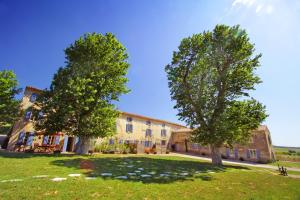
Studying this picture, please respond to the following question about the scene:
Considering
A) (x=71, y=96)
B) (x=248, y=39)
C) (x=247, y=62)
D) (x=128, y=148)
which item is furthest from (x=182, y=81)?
(x=128, y=148)

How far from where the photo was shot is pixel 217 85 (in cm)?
1953

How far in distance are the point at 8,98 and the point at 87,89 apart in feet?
43.4

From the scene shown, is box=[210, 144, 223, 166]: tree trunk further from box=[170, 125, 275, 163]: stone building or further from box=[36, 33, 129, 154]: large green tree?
box=[36, 33, 129, 154]: large green tree

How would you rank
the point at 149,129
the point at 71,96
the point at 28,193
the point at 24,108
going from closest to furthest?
1. the point at 28,193
2. the point at 71,96
3. the point at 24,108
4. the point at 149,129

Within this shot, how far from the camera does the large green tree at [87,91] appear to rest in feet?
59.1

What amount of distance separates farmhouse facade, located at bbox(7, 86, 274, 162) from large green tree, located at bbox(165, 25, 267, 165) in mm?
3994

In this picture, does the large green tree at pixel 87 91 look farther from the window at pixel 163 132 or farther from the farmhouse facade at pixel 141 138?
the window at pixel 163 132

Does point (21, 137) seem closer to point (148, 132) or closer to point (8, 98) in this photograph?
point (8, 98)

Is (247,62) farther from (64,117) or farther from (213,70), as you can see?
(64,117)

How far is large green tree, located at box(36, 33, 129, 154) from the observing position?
709 inches

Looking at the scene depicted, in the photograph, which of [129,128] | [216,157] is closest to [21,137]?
[129,128]

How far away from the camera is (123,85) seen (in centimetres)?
2219

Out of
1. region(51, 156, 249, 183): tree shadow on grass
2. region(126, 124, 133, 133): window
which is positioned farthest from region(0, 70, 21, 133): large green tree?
region(126, 124, 133, 133): window

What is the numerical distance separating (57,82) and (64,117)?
467 centimetres
